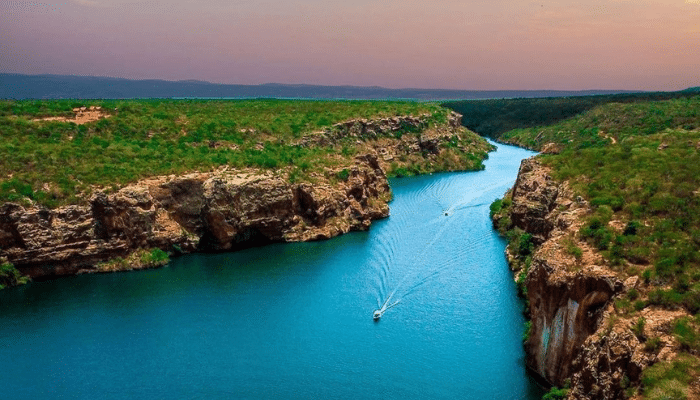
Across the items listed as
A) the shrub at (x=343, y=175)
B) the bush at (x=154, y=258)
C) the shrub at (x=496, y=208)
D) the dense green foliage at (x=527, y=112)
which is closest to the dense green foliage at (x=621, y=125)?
the shrub at (x=496, y=208)

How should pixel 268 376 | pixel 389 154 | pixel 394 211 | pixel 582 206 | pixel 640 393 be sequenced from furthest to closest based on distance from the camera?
pixel 389 154
pixel 394 211
pixel 582 206
pixel 268 376
pixel 640 393

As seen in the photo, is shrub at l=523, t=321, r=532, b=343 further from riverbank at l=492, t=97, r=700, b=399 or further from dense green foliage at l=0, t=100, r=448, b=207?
dense green foliage at l=0, t=100, r=448, b=207

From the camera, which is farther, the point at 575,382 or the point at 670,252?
the point at 670,252

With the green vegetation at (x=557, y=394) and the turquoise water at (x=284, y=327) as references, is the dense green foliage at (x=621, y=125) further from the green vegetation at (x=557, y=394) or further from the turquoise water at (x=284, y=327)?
the green vegetation at (x=557, y=394)

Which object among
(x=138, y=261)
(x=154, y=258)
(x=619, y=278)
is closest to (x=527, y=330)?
(x=619, y=278)

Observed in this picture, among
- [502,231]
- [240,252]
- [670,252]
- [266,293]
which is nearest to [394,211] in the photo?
[502,231]

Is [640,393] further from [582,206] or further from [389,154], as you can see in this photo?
[389,154]

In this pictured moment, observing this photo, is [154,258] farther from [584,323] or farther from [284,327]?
[584,323]
